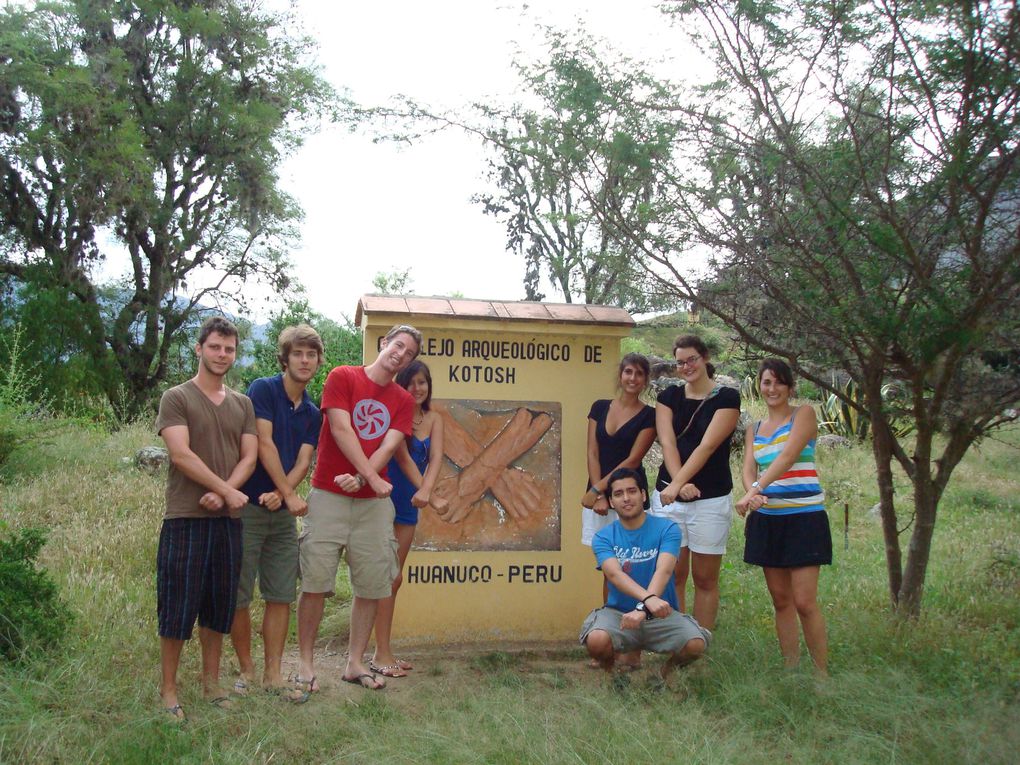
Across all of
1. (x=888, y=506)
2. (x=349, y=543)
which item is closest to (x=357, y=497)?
(x=349, y=543)

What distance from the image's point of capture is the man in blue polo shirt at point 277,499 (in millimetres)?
4746

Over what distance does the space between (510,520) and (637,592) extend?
157 cm

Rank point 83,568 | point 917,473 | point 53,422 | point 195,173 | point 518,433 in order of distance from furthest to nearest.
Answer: point 195,173 < point 53,422 < point 83,568 < point 518,433 < point 917,473

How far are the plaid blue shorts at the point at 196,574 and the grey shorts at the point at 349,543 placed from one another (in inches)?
17.8

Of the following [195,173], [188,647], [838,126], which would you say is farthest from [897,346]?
[195,173]

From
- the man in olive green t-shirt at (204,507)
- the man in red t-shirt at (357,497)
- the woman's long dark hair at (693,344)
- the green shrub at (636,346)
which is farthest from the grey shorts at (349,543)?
the green shrub at (636,346)

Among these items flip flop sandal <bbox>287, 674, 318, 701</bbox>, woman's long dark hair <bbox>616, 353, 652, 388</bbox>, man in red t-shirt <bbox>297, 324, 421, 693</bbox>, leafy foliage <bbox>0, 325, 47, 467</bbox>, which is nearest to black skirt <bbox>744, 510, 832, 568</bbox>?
woman's long dark hair <bbox>616, 353, 652, 388</bbox>

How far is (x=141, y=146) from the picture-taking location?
17.6 meters

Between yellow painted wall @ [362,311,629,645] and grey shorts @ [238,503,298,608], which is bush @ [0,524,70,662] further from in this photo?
yellow painted wall @ [362,311,629,645]

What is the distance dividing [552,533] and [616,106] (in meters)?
2.74

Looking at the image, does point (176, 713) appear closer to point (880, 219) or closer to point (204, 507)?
point (204, 507)

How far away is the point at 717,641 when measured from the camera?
5539mm

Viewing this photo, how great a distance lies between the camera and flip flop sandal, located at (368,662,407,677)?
5297 millimetres

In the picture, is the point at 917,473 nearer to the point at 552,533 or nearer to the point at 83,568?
the point at 552,533
